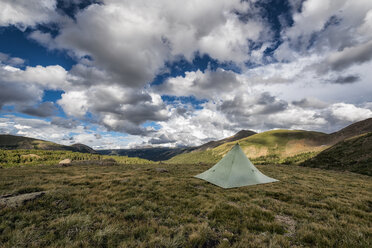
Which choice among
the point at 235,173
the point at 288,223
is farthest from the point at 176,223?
the point at 235,173

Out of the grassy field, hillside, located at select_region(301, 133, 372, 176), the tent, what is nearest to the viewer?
the grassy field

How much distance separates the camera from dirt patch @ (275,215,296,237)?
21.2 ft

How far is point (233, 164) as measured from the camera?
538 inches

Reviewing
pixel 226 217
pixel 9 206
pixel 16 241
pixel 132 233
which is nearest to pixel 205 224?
pixel 226 217

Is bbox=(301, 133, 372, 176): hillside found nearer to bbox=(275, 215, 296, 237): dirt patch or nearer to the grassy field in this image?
the grassy field

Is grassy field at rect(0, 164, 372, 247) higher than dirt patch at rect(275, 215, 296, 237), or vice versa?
grassy field at rect(0, 164, 372, 247)

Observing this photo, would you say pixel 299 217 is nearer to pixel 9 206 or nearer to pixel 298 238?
pixel 298 238

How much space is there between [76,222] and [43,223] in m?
1.35

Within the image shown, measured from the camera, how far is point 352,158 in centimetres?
3956

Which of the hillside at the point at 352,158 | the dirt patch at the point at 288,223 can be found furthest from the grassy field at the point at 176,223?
the hillside at the point at 352,158

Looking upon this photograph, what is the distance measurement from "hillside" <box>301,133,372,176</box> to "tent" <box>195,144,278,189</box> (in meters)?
31.1

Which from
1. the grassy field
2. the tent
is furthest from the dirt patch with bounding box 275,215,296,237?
the tent

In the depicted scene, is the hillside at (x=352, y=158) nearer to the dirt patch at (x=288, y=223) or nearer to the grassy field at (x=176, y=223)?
the grassy field at (x=176, y=223)

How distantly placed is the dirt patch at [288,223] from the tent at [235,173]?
4.66 m
